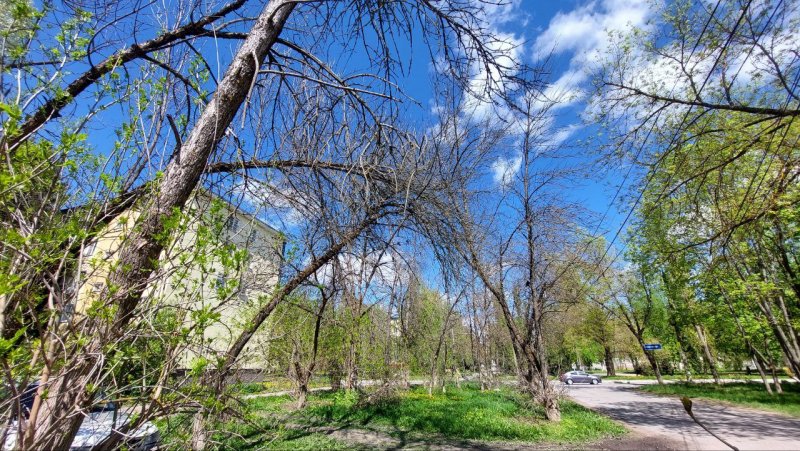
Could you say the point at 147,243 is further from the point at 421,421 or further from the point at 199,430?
the point at 421,421

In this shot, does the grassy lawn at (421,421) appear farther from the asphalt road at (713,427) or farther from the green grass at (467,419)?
the asphalt road at (713,427)

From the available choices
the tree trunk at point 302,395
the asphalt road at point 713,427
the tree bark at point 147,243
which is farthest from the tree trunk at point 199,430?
the asphalt road at point 713,427

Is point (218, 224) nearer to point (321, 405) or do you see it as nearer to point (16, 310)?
point (16, 310)

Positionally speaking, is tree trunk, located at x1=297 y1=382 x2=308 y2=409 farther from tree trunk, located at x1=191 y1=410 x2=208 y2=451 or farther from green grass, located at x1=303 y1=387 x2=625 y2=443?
tree trunk, located at x1=191 y1=410 x2=208 y2=451

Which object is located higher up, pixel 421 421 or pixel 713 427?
pixel 713 427

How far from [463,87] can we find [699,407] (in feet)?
56.6

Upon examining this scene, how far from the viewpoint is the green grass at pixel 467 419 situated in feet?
27.8

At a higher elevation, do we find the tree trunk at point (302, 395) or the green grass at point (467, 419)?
the tree trunk at point (302, 395)

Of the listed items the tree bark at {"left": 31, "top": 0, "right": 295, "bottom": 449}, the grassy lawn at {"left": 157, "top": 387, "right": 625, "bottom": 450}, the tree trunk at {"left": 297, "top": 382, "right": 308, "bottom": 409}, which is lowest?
the grassy lawn at {"left": 157, "top": 387, "right": 625, "bottom": 450}

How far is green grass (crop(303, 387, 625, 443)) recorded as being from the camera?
847 centimetres

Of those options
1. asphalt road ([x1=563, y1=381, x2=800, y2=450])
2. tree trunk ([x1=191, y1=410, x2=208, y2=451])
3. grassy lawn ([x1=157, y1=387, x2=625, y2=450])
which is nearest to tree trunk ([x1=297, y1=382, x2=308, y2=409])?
grassy lawn ([x1=157, y1=387, x2=625, y2=450])

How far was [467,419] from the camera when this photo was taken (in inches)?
381

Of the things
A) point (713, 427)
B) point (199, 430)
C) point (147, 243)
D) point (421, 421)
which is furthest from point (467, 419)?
point (147, 243)

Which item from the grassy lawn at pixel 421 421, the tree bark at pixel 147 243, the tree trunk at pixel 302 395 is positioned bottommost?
the grassy lawn at pixel 421 421
